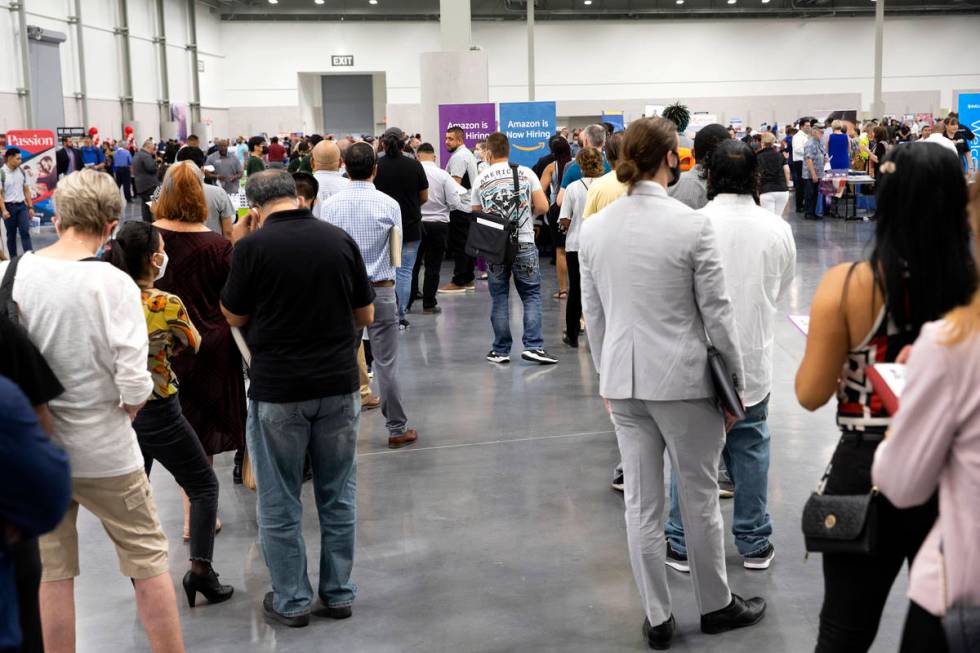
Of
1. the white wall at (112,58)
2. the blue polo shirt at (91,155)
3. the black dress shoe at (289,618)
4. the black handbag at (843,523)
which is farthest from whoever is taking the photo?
the white wall at (112,58)

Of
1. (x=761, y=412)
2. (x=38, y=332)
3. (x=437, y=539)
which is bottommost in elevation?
(x=437, y=539)

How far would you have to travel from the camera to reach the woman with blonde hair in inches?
159

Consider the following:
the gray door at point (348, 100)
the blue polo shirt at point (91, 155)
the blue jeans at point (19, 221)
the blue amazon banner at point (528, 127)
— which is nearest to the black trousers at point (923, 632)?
the blue amazon banner at point (528, 127)

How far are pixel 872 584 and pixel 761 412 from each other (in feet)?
5.36

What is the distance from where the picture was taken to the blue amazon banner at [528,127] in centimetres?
1154

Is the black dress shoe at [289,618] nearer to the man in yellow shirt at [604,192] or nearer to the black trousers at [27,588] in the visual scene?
the black trousers at [27,588]

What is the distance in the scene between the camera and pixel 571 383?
6578mm

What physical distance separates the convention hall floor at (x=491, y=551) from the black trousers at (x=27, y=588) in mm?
1519

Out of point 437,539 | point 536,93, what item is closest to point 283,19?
point 536,93

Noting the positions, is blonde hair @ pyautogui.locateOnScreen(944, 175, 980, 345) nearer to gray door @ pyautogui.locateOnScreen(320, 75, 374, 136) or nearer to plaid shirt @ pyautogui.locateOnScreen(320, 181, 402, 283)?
plaid shirt @ pyautogui.locateOnScreen(320, 181, 402, 283)

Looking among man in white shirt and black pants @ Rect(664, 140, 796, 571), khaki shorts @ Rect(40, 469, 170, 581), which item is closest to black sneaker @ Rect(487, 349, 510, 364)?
man in white shirt and black pants @ Rect(664, 140, 796, 571)

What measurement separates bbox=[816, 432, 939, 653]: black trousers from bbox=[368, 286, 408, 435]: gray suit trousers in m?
3.50

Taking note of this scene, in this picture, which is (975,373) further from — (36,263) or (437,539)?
(437,539)

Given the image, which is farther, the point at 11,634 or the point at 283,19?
the point at 283,19
